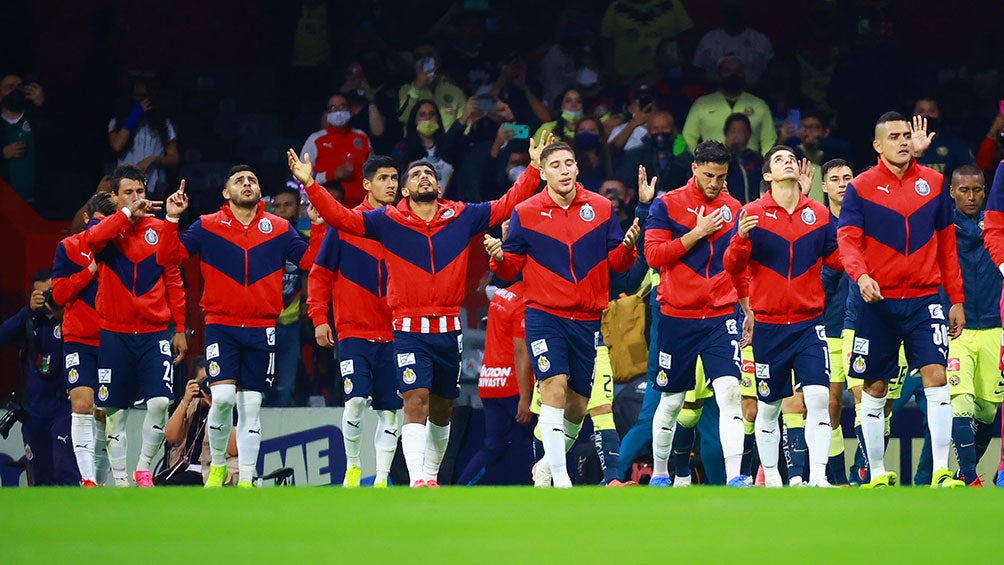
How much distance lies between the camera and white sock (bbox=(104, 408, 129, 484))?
14.5 metres

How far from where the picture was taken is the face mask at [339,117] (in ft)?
63.7

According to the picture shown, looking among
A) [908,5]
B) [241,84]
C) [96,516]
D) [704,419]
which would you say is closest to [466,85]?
[241,84]

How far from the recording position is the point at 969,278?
1401 centimetres

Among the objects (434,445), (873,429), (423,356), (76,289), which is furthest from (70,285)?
(873,429)

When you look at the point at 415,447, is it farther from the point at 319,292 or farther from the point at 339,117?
the point at 339,117

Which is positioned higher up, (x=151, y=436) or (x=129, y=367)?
(x=129, y=367)

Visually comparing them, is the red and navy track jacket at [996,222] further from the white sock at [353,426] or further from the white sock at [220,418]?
the white sock at [220,418]

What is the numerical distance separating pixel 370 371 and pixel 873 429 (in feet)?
13.7

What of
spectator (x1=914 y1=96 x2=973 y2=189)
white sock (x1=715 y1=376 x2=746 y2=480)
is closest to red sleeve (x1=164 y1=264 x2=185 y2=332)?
white sock (x1=715 y1=376 x2=746 y2=480)

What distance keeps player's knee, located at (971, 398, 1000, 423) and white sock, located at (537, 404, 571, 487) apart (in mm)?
4041

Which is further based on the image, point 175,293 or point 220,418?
point 175,293

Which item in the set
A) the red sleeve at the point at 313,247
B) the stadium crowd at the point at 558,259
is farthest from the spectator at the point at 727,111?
the red sleeve at the point at 313,247

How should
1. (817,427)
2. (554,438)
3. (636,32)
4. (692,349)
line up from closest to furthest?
(554,438) → (817,427) → (692,349) → (636,32)

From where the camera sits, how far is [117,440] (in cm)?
1451
